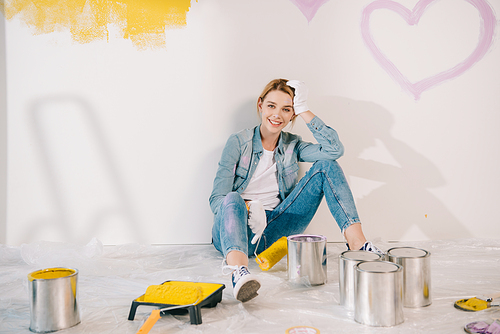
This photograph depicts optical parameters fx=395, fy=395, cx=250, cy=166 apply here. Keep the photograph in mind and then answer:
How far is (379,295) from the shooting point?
915mm

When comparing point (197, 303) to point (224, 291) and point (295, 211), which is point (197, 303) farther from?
point (295, 211)

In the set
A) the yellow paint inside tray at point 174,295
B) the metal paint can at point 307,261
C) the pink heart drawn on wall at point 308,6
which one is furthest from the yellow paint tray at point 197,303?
the pink heart drawn on wall at point 308,6

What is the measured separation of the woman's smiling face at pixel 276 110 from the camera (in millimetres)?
1611

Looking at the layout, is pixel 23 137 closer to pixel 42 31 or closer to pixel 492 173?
pixel 42 31

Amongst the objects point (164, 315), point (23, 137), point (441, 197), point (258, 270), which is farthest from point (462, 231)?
point (23, 137)

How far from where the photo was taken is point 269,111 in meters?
1.62

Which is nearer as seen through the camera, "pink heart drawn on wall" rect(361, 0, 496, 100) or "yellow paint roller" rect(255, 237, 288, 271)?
"yellow paint roller" rect(255, 237, 288, 271)

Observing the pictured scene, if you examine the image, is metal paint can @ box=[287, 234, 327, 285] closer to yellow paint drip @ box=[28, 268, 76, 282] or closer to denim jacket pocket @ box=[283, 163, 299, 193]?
denim jacket pocket @ box=[283, 163, 299, 193]

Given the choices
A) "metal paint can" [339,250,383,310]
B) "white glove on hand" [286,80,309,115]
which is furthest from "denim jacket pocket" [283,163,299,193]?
"metal paint can" [339,250,383,310]

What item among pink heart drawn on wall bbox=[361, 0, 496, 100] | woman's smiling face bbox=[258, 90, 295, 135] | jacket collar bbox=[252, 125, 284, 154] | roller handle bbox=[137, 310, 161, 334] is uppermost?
pink heart drawn on wall bbox=[361, 0, 496, 100]

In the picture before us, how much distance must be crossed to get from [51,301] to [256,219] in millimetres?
707

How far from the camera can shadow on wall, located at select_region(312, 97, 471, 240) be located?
1892mm

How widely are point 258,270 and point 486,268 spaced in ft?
2.70

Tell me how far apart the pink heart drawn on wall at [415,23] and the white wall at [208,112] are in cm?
3
